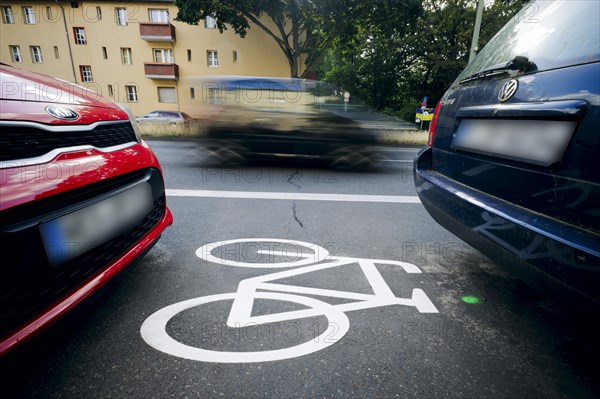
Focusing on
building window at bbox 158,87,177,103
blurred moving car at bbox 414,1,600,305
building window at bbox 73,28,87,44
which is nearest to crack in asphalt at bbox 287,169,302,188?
blurred moving car at bbox 414,1,600,305

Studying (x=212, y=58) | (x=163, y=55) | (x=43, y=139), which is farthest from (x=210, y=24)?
(x=43, y=139)

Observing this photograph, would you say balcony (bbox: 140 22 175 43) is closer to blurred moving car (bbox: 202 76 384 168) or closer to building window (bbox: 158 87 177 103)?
building window (bbox: 158 87 177 103)

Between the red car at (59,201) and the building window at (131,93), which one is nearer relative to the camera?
the red car at (59,201)

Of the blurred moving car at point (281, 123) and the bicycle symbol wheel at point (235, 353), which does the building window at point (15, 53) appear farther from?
the bicycle symbol wheel at point (235, 353)

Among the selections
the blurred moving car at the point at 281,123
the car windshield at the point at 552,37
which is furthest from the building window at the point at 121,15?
the car windshield at the point at 552,37

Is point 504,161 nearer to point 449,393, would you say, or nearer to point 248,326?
point 449,393

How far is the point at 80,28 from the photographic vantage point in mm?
25328

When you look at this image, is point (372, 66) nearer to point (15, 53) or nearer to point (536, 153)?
point (536, 153)

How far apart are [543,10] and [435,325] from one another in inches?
70.7

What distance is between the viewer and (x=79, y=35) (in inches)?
998

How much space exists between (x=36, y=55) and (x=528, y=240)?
37002 mm

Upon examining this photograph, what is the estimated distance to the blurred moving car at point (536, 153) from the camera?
3.55 feet

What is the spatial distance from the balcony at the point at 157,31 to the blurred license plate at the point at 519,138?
2830 centimetres

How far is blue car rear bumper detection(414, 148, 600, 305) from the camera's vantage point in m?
1.03
